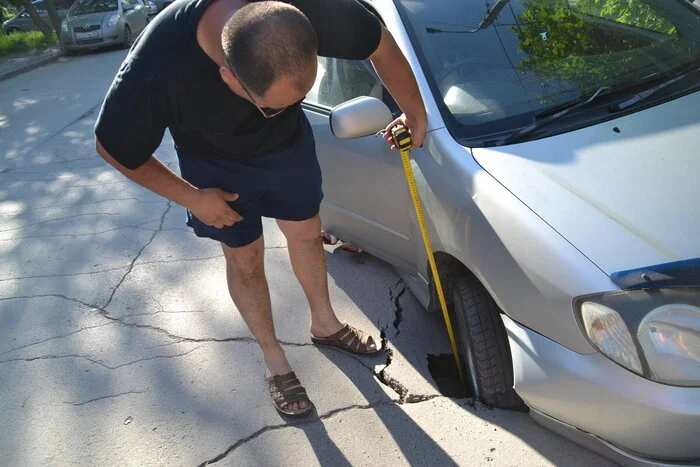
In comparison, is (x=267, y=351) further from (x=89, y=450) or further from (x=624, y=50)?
(x=624, y=50)

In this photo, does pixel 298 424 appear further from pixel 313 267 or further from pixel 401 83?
pixel 401 83

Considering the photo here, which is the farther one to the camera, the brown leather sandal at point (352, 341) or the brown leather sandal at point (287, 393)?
the brown leather sandal at point (352, 341)

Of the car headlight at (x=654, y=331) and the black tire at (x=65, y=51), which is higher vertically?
the car headlight at (x=654, y=331)

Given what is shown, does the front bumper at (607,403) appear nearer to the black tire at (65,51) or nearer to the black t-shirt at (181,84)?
the black t-shirt at (181,84)

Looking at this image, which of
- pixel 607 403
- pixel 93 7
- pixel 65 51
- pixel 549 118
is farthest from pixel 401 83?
pixel 93 7

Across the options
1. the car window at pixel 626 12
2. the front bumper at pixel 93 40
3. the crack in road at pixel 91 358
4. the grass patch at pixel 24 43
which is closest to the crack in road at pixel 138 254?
the crack in road at pixel 91 358

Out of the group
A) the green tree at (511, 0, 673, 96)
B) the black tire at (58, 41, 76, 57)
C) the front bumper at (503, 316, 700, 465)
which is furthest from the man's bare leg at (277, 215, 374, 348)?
the black tire at (58, 41, 76, 57)

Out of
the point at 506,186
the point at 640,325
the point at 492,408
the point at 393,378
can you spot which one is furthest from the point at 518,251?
the point at 393,378

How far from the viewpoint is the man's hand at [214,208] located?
2.13 metres

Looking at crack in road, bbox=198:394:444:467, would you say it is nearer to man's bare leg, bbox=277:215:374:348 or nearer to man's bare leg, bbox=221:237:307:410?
man's bare leg, bbox=221:237:307:410

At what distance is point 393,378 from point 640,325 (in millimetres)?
1201

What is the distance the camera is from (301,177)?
240 centimetres

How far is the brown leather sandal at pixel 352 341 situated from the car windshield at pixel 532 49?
1.02 meters

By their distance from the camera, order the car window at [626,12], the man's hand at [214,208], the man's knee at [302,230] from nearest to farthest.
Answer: the man's hand at [214,208], the man's knee at [302,230], the car window at [626,12]
